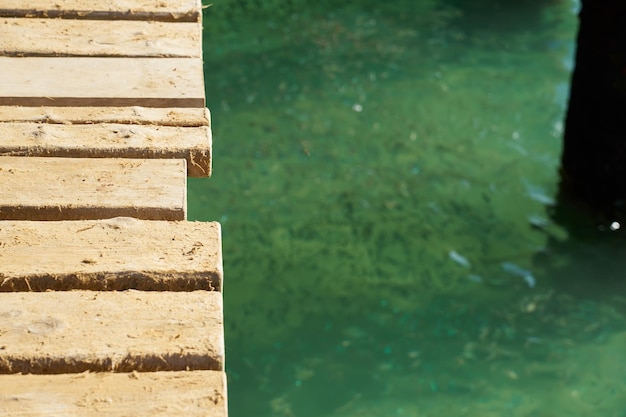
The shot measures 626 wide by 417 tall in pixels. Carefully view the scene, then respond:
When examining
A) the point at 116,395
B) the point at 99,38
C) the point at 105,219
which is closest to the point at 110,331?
the point at 116,395

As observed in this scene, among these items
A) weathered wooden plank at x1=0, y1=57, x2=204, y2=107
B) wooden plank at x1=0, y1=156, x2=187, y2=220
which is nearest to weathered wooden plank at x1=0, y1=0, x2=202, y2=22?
weathered wooden plank at x1=0, y1=57, x2=204, y2=107

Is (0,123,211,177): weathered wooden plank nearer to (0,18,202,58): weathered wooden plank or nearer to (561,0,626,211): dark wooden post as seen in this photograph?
(0,18,202,58): weathered wooden plank

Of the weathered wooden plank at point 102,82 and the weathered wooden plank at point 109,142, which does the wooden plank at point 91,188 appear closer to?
the weathered wooden plank at point 109,142

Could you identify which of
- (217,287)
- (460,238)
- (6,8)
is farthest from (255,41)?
(217,287)

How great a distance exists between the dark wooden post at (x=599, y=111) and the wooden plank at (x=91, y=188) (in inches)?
104

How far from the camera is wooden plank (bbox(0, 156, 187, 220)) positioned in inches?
72.1

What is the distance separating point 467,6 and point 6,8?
483 centimetres

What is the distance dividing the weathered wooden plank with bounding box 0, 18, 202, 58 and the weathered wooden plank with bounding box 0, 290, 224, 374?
1.02 m

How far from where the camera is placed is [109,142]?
2070 millimetres

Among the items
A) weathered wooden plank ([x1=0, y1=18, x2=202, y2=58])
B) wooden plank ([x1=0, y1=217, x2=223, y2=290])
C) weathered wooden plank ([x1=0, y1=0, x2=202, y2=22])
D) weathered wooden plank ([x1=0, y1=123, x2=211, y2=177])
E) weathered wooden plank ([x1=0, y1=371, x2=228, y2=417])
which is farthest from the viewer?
weathered wooden plank ([x1=0, y1=0, x2=202, y2=22])

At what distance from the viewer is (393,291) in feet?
12.7

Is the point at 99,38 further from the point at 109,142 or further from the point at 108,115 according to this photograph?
the point at 109,142

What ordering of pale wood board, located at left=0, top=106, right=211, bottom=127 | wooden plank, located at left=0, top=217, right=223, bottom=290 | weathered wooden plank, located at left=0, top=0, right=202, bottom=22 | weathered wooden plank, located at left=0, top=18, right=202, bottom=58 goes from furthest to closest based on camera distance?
weathered wooden plank, located at left=0, top=0, right=202, bottom=22
weathered wooden plank, located at left=0, top=18, right=202, bottom=58
pale wood board, located at left=0, top=106, right=211, bottom=127
wooden plank, located at left=0, top=217, right=223, bottom=290

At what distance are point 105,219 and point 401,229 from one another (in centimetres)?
260
